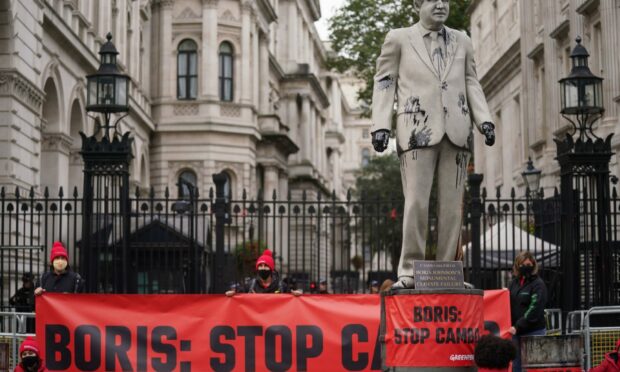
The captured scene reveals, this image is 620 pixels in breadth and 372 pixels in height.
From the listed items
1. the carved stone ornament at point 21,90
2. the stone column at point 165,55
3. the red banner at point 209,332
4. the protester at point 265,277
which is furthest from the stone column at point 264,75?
the red banner at point 209,332

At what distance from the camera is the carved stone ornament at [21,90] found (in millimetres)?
24125

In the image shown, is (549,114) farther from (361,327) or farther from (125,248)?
(361,327)

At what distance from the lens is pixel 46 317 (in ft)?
38.1

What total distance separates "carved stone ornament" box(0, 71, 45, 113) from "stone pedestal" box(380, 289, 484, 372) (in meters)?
17.4

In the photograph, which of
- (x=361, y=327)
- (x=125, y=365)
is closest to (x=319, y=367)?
→ (x=361, y=327)

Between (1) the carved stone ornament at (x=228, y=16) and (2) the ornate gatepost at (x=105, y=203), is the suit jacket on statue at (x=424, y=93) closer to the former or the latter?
(2) the ornate gatepost at (x=105, y=203)

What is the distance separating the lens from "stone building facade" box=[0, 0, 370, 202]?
1005 inches

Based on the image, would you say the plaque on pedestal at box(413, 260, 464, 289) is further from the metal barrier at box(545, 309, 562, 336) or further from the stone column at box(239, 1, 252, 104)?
the stone column at box(239, 1, 252, 104)

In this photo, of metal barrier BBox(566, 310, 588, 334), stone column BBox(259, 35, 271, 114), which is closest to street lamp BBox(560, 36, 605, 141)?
metal barrier BBox(566, 310, 588, 334)

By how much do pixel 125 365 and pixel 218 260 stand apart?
194 inches

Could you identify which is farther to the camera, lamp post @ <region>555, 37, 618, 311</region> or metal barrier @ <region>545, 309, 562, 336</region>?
lamp post @ <region>555, 37, 618, 311</region>

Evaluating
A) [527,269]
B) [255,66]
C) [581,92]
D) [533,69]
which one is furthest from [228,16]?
[527,269]

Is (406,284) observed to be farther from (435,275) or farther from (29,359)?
(29,359)

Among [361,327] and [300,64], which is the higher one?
[300,64]
